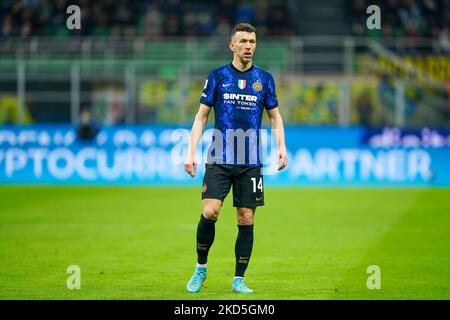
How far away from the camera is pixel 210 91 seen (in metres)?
9.35

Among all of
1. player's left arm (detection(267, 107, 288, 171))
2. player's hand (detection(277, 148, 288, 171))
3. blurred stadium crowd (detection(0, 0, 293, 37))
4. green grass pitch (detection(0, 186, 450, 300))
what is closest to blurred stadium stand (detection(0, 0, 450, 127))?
blurred stadium crowd (detection(0, 0, 293, 37))

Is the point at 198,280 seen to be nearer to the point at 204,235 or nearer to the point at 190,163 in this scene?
the point at 204,235

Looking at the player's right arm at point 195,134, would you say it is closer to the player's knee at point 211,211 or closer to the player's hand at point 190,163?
the player's hand at point 190,163

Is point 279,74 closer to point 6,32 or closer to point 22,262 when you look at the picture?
point 6,32

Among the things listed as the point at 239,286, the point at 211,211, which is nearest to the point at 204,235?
the point at 211,211

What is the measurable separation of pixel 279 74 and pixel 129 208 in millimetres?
8717

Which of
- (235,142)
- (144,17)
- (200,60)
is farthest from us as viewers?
(144,17)

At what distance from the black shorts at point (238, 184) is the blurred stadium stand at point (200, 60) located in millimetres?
16023

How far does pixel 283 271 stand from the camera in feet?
35.9

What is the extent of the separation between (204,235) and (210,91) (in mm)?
1295

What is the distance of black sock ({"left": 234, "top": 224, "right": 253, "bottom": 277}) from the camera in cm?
941

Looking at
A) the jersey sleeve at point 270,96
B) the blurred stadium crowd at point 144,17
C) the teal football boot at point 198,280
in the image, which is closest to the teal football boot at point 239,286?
the teal football boot at point 198,280
